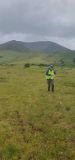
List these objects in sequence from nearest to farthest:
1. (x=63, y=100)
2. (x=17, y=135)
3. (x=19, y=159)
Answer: (x=19, y=159) < (x=17, y=135) < (x=63, y=100)

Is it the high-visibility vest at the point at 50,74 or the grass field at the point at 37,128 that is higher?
the high-visibility vest at the point at 50,74

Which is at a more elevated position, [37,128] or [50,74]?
[50,74]

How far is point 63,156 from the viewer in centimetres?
1683

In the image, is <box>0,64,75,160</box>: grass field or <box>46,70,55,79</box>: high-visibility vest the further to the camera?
<box>46,70,55,79</box>: high-visibility vest

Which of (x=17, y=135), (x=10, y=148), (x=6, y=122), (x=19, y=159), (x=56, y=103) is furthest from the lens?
(x=56, y=103)

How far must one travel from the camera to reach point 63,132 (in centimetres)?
2105

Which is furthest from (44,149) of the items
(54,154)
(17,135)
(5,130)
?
(5,130)

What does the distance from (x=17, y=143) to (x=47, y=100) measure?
15355 mm

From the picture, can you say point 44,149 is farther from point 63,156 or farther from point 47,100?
point 47,100

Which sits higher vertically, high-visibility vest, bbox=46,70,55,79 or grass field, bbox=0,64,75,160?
high-visibility vest, bbox=46,70,55,79

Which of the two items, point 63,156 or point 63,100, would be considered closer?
point 63,156

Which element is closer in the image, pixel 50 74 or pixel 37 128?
pixel 37 128

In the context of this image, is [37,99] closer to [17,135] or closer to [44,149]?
[17,135]

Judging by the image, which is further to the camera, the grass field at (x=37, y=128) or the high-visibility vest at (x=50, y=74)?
the high-visibility vest at (x=50, y=74)
